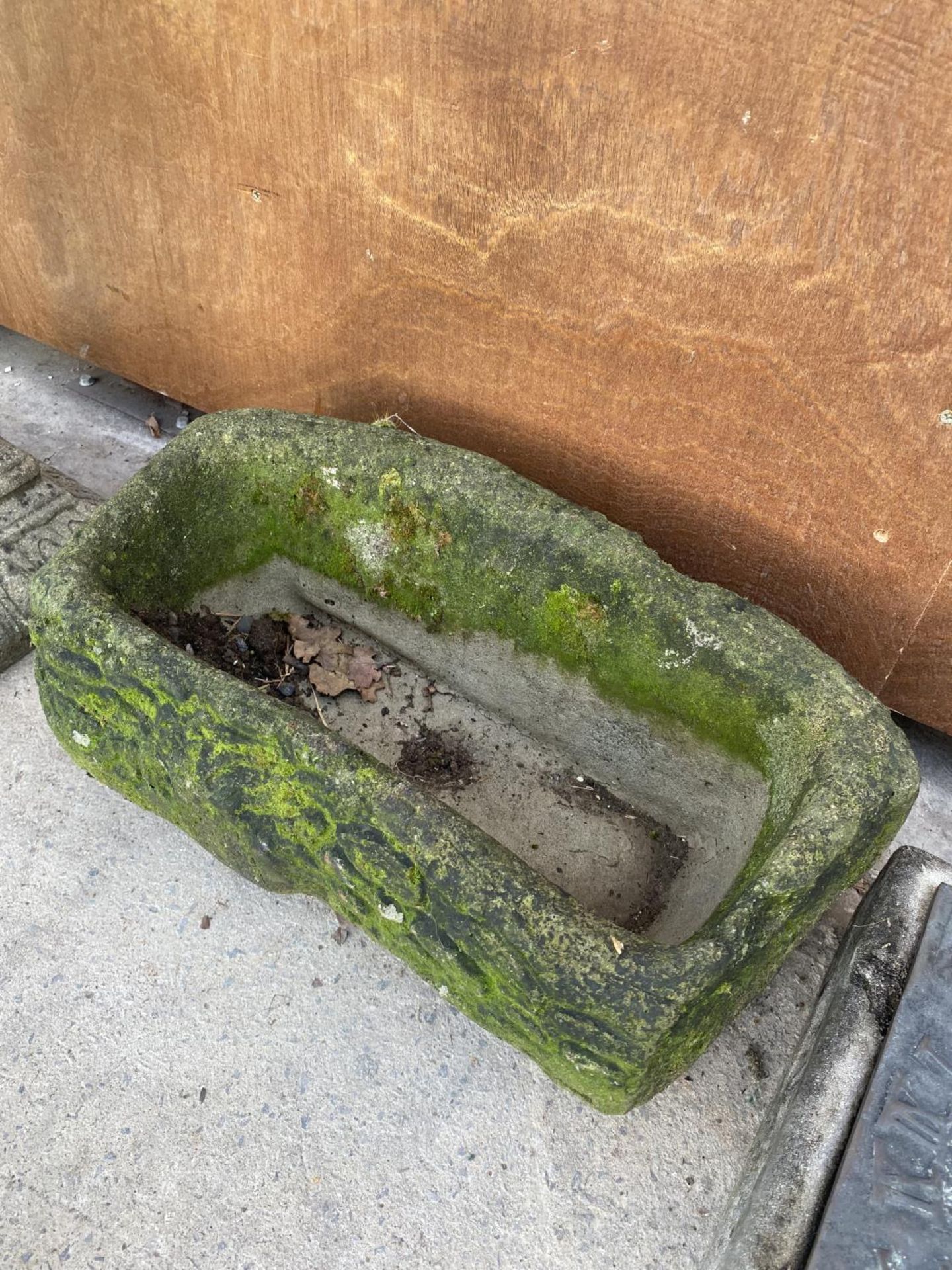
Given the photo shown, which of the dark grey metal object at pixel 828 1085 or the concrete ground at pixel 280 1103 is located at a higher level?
the dark grey metal object at pixel 828 1085

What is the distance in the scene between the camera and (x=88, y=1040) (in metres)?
2.24

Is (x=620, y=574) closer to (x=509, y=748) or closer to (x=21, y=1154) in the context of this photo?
(x=509, y=748)

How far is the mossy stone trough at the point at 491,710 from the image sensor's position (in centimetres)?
172

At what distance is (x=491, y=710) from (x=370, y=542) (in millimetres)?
609

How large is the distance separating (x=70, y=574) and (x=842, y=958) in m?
2.01

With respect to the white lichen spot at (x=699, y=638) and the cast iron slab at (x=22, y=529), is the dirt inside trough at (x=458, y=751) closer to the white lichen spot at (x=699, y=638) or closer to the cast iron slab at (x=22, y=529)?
the white lichen spot at (x=699, y=638)

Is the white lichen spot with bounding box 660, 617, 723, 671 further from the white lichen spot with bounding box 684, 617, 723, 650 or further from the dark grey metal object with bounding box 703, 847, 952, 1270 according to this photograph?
the dark grey metal object with bounding box 703, 847, 952, 1270

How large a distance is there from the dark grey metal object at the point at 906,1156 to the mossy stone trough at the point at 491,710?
27 cm

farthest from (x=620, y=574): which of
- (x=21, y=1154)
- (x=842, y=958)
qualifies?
(x=21, y=1154)

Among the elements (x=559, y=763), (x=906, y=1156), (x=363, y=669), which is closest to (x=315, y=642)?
(x=363, y=669)

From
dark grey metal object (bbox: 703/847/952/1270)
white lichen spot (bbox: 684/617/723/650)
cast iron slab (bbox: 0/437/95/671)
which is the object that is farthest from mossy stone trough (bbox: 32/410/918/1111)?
cast iron slab (bbox: 0/437/95/671)

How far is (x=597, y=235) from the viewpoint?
86.7 inches

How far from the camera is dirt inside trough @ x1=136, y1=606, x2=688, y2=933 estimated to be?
2.42 m

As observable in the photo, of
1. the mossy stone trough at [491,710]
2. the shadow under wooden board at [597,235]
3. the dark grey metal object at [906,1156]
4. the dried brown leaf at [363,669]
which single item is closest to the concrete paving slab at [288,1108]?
the mossy stone trough at [491,710]
